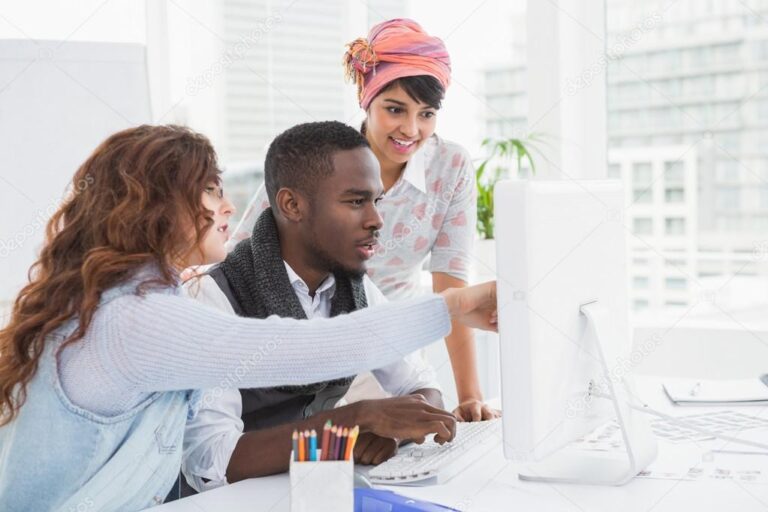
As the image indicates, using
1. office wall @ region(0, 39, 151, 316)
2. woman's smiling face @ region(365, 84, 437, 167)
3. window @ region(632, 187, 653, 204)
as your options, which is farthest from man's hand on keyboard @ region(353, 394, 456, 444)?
window @ region(632, 187, 653, 204)

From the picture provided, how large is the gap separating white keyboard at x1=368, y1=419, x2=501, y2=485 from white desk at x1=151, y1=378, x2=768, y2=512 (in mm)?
21

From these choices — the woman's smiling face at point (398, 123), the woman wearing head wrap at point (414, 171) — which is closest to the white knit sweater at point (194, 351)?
the woman wearing head wrap at point (414, 171)

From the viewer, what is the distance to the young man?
4.60 ft

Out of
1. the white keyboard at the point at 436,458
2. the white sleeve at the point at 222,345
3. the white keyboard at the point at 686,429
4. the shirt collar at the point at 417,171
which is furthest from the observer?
the shirt collar at the point at 417,171

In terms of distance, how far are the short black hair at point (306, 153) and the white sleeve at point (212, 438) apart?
1.32 ft

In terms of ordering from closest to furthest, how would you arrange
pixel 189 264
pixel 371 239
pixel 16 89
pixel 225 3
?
pixel 189 264, pixel 371 239, pixel 16 89, pixel 225 3

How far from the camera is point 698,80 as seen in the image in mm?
2740

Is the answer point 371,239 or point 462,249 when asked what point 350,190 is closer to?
point 371,239

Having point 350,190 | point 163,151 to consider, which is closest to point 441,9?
point 350,190

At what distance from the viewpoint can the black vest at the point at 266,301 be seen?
1.40 m

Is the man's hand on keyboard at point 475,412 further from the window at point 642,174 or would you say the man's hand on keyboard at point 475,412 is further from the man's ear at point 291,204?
the window at point 642,174

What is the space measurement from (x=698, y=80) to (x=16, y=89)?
6.71 feet

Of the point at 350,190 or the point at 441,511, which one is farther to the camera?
the point at 350,190

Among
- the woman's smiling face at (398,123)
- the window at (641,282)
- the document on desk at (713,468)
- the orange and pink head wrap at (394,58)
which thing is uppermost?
the orange and pink head wrap at (394,58)
